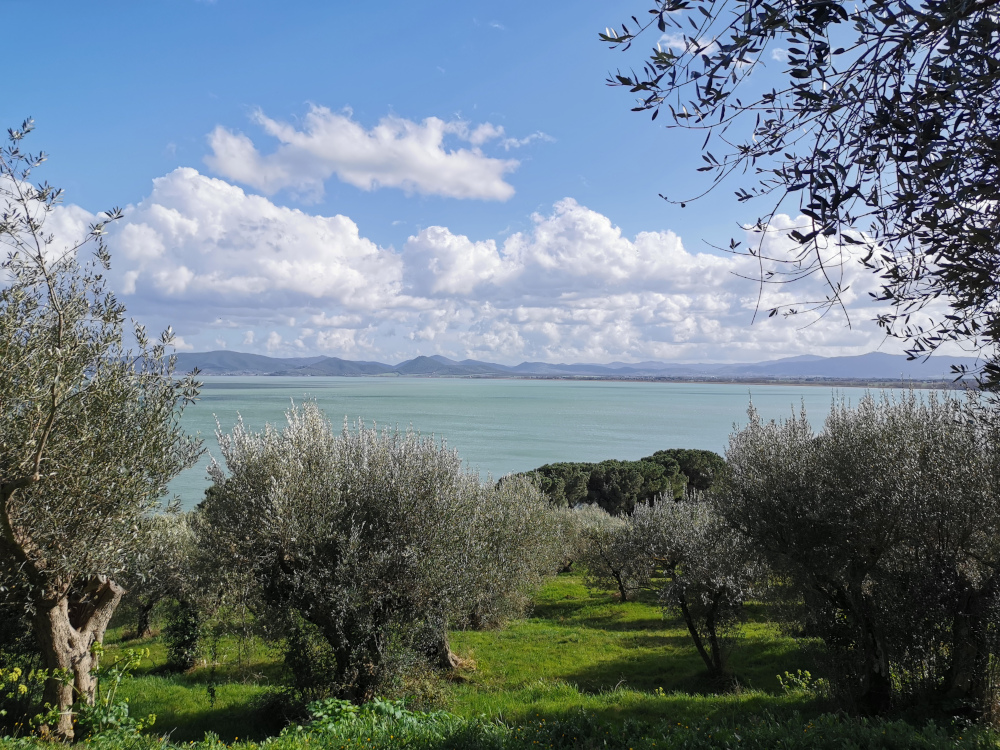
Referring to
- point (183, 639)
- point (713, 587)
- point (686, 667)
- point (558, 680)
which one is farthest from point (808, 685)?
point (183, 639)

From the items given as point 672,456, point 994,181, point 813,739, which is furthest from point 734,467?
point 672,456

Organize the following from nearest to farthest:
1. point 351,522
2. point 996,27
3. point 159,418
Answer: point 996,27 < point 159,418 < point 351,522

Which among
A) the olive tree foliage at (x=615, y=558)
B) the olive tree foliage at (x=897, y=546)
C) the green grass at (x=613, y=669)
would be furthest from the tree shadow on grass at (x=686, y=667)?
the olive tree foliage at (x=897, y=546)

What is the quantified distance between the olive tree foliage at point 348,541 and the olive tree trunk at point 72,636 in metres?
2.24

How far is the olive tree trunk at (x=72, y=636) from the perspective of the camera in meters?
8.78

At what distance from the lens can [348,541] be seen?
11.8m

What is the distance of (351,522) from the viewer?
11.8 meters

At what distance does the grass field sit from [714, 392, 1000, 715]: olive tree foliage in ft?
5.89

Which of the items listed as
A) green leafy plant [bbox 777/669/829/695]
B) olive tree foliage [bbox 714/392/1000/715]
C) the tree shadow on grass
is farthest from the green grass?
olive tree foliage [bbox 714/392/1000/715]

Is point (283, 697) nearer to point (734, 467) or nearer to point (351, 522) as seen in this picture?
point (351, 522)

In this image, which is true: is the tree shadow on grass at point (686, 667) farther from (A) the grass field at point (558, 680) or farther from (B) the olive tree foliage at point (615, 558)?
(B) the olive tree foliage at point (615, 558)

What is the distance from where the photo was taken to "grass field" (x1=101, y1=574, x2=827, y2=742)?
1247cm

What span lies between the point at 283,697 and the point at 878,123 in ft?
49.3

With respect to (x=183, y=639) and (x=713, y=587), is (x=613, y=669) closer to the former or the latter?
(x=713, y=587)
